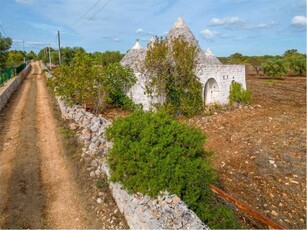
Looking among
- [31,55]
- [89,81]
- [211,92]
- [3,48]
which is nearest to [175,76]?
[211,92]

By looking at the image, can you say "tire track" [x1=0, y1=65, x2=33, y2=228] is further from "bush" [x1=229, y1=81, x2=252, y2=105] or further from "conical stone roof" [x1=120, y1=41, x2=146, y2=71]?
"bush" [x1=229, y1=81, x2=252, y2=105]

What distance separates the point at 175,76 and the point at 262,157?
711 cm

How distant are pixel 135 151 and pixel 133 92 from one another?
37.1 ft

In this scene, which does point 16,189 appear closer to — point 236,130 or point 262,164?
point 262,164

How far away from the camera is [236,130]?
14047mm

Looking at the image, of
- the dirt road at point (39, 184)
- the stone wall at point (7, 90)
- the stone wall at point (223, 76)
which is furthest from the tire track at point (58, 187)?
the stone wall at point (223, 76)

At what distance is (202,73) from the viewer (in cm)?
1709

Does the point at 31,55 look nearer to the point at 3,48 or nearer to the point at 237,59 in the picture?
the point at 237,59

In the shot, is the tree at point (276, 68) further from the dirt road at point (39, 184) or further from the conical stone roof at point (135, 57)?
Answer: the dirt road at point (39, 184)

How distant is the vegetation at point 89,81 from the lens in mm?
14781

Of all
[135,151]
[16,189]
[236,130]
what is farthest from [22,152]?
[236,130]

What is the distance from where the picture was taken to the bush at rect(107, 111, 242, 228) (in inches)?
225

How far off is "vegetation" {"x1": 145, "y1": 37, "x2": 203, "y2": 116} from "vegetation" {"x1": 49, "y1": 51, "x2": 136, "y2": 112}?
1576 mm

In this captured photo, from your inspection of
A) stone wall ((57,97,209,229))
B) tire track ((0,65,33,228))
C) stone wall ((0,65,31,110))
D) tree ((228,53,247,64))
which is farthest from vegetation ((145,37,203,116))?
tree ((228,53,247,64))
